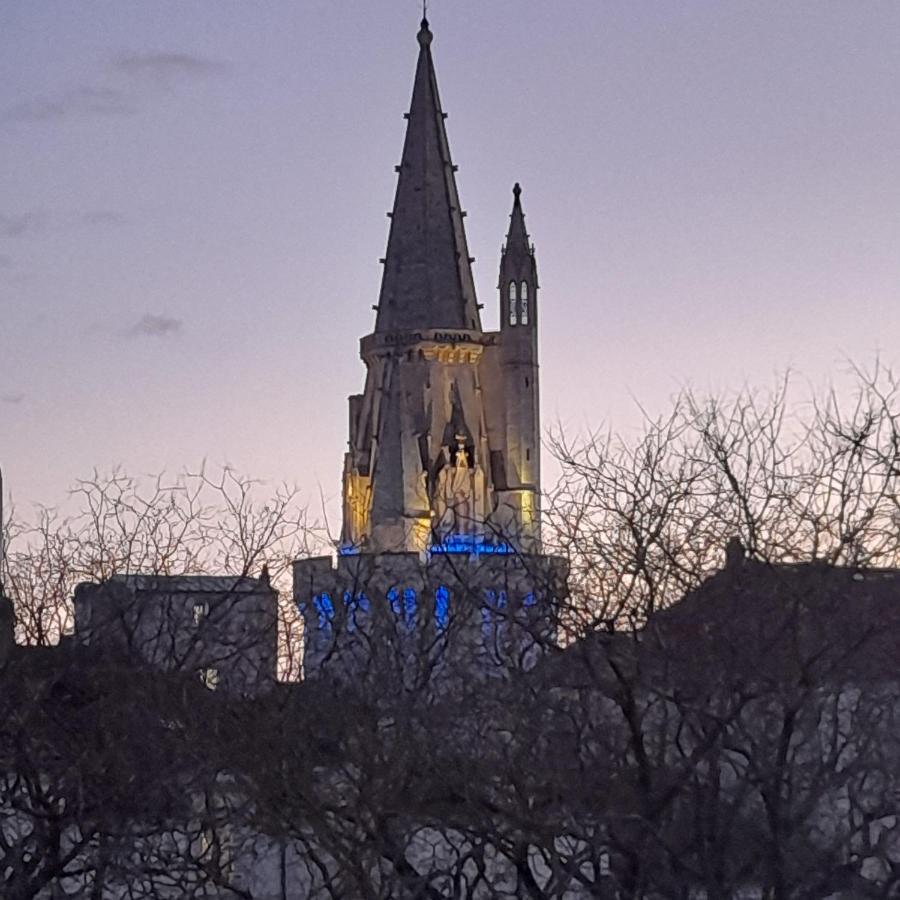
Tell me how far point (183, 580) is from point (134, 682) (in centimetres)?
696

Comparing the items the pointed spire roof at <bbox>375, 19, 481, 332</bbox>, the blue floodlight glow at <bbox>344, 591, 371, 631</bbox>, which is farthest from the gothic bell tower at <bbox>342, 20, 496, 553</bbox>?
the blue floodlight glow at <bbox>344, 591, 371, 631</bbox>

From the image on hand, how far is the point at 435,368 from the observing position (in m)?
116

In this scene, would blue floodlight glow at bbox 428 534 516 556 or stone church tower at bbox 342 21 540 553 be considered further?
stone church tower at bbox 342 21 540 553

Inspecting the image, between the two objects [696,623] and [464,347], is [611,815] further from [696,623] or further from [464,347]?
[464,347]

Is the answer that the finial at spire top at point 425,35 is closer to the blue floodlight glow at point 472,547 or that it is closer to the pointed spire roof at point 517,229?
the pointed spire roof at point 517,229

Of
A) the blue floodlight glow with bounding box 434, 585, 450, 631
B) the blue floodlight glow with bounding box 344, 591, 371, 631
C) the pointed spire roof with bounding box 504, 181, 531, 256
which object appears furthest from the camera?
the pointed spire roof with bounding box 504, 181, 531, 256

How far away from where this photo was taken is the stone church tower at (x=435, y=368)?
11431 centimetres

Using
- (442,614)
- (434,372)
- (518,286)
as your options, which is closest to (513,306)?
(518,286)

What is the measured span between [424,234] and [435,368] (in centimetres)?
709

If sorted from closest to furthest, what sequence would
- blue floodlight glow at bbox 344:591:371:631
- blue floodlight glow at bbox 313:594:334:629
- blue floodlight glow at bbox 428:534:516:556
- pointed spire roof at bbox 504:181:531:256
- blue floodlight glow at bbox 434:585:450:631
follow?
blue floodlight glow at bbox 428:534:516:556, blue floodlight glow at bbox 434:585:450:631, blue floodlight glow at bbox 344:591:371:631, blue floodlight glow at bbox 313:594:334:629, pointed spire roof at bbox 504:181:531:256

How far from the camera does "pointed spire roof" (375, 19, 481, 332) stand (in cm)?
11500

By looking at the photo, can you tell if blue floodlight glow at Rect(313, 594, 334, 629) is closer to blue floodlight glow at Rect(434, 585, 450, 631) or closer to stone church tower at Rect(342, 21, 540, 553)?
blue floodlight glow at Rect(434, 585, 450, 631)

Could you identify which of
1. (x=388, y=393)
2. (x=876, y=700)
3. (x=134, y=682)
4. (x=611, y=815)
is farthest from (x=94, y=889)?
(x=388, y=393)

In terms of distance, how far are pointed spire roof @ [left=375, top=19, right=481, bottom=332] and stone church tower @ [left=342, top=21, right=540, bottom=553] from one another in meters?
0.05
